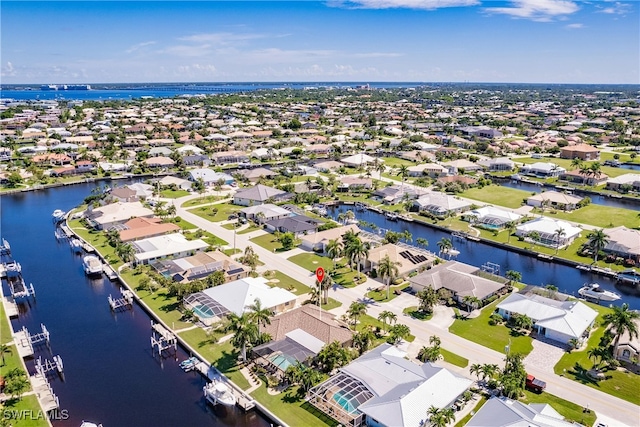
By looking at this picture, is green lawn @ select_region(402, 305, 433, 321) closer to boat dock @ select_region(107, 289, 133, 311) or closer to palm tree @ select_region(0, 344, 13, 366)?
boat dock @ select_region(107, 289, 133, 311)

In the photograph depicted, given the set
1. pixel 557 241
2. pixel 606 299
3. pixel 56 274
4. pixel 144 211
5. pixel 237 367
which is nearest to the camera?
pixel 237 367

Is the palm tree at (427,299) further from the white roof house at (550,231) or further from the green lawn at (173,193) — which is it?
the green lawn at (173,193)

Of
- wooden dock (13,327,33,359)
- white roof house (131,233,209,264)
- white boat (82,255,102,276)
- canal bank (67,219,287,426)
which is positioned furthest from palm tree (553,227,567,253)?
wooden dock (13,327,33,359)

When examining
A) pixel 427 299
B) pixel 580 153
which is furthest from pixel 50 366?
pixel 580 153

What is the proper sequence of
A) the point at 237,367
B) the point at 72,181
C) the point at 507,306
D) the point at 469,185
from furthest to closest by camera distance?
the point at 72,181 → the point at 469,185 → the point at 507,306 → the point at 237,367

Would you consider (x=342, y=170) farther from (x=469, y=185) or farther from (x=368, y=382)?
(x=368, y=382)

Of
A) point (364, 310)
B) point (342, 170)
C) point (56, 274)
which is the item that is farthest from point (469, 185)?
point (56, 274)

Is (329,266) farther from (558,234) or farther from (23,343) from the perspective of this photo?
(23,343)
